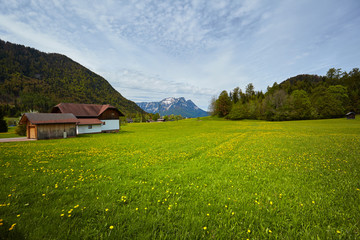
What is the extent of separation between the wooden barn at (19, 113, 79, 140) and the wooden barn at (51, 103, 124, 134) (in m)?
4.46

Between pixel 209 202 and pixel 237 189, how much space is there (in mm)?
1621

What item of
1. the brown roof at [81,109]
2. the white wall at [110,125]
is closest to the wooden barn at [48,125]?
the brown roof at [81,109]

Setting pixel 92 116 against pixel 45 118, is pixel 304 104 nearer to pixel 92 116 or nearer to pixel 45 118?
pixel 92 116

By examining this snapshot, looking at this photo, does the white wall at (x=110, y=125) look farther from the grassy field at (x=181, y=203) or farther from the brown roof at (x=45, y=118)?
the grassy field at (x=181, y=203)

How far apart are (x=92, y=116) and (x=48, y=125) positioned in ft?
39.8

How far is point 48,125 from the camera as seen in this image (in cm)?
2553

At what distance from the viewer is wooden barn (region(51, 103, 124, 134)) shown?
33.7 m

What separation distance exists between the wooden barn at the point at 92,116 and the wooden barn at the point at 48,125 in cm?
446

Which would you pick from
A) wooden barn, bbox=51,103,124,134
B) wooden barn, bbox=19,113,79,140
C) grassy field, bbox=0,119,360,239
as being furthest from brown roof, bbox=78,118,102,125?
grassy field, bbox=0,119,360,239

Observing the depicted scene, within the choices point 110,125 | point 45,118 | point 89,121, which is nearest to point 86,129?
point 89,121

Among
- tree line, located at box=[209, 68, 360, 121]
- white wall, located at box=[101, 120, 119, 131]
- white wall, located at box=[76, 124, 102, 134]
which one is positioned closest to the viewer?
white wall, located at box=[76, 124, 102, 134]

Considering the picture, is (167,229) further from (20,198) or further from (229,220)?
(20,198)

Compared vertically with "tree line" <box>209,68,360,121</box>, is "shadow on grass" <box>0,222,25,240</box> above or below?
below

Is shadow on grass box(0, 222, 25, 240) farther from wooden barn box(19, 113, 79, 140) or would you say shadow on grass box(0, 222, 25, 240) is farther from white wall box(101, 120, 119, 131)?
white wall box(101, 120, 119, 131)
